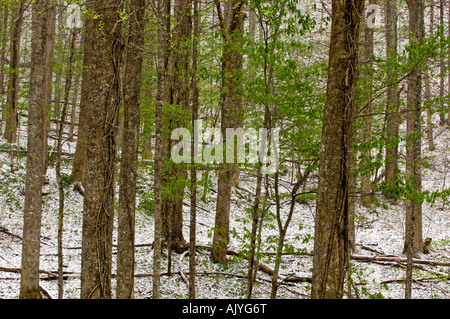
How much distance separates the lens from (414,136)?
19.1 feet

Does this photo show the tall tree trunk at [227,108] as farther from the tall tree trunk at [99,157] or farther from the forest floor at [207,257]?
the tall tree trunk at [99,157]

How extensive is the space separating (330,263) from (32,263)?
485 centimetres

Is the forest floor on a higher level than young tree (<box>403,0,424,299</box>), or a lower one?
lower

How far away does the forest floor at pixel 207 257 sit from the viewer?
8.23 m

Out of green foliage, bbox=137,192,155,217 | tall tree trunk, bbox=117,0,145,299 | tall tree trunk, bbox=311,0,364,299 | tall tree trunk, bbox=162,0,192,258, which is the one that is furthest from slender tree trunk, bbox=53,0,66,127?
tall tree trunk, bbox=311,0,364,299

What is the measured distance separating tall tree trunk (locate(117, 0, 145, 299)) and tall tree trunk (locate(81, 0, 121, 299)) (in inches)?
21.4

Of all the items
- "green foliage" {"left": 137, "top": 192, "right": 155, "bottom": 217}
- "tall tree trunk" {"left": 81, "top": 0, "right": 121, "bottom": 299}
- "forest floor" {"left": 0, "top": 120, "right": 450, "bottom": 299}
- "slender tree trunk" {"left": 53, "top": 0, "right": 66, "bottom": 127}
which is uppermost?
"slender tree trunk" {"left": 53, "top": 0, "right": 66, "bottom": 127}

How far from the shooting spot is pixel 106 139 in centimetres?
538

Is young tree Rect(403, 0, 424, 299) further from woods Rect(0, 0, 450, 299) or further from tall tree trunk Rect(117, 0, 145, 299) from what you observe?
tall tree trunk Rect(117, 0, 145, 299)

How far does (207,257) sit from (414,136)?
656cm

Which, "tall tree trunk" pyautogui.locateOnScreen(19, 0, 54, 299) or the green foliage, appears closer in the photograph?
"tall tree trunk" pyautogui.locateOnScreen(19, 0, 54, 299)

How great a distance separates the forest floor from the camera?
8227mm

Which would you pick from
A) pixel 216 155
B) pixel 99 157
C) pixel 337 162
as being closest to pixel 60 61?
pixel 216 155

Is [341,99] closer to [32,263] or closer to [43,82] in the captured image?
[43,82]
